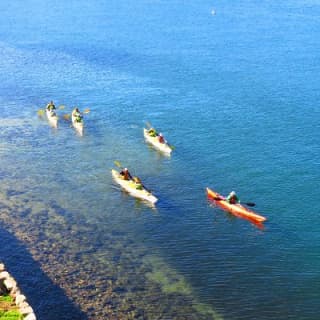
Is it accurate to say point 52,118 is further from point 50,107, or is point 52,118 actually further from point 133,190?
point 133,190

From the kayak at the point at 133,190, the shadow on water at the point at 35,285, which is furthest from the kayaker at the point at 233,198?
the shadow on water at the point at 35,285

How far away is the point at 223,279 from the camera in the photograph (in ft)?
113

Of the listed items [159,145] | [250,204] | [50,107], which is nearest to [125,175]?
[159,145]

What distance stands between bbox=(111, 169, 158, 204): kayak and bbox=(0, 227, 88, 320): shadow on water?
11157mm

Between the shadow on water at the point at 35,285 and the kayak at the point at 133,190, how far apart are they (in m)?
11.2

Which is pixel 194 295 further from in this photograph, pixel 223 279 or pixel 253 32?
pixel 253 32

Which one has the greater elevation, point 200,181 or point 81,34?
point 81,34

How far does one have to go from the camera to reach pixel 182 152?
5394 centimetres

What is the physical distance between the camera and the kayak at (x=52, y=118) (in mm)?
61669

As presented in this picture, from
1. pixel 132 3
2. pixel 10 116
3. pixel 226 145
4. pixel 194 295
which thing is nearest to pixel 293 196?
pixel 226 145

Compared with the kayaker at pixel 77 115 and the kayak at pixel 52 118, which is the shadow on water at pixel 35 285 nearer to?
the kayaker at pixel 77 115

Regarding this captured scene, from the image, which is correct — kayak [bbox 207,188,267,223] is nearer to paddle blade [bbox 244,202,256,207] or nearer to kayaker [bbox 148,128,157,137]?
paddle blade [bbox 244,202,256,207]

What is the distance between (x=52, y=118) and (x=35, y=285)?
32294mm

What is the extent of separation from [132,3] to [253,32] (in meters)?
45.8
